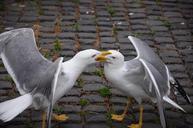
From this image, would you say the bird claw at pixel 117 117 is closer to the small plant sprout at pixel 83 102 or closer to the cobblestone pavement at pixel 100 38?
the cobblestone pavement at pixel 100 38

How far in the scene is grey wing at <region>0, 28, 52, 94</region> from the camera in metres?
4.37

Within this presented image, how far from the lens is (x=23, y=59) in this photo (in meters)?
4.53

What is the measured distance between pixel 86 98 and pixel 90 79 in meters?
0.45

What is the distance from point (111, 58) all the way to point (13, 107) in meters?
1.08

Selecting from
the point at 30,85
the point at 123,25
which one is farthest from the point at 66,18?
the point at 30,85

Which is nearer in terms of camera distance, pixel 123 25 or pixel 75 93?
pixel 75 93

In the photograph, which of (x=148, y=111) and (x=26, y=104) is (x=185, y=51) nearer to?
(x=148, y=111)

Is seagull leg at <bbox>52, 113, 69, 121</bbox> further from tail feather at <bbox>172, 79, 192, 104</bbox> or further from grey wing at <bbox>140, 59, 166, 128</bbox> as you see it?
tail feather at <bbox>172, 79, 192, 104</bbox>

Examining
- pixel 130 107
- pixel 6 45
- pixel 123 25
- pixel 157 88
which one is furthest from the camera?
pixel 123 25

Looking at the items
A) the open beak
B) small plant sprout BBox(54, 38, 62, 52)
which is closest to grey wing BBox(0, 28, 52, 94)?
the open beak

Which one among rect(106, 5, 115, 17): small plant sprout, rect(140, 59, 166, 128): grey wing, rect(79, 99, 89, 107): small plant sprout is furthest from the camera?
rect(106, 5, 115, 17): small plant sprout

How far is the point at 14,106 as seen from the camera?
164 inches

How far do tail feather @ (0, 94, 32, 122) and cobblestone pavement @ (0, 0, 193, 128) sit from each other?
0.47 meters

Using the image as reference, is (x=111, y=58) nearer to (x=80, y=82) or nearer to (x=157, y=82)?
(x=157, y=82)
